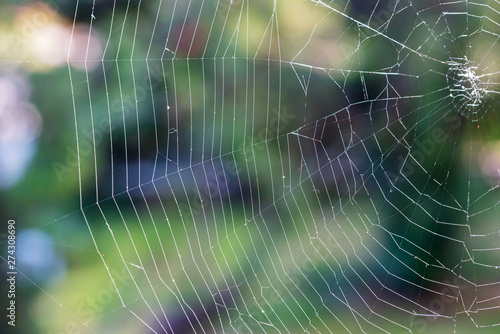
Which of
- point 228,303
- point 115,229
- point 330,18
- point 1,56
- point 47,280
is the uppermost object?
point 330,18

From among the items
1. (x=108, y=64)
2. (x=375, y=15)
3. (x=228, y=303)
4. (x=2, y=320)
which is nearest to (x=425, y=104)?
(x=375, y=15)

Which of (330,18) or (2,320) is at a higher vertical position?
(330,18)

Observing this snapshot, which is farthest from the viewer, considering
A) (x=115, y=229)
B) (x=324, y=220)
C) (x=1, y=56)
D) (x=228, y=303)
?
(x=324, y=220)

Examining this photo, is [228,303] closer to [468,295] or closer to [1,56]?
[468,295]

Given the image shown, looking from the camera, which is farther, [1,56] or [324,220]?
[324,220]

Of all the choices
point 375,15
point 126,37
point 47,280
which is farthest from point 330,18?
point 47,280

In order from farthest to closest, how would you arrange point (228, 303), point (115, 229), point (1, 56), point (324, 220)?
1. point (324, 220)
2. point (228, 303)
3. point (115, 229)
4. point (1, 56)
